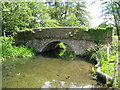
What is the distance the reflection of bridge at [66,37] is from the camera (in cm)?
1026

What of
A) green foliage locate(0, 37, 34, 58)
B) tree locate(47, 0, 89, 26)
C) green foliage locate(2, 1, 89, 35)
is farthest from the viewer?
tree locate(47, 0, 89, 26)

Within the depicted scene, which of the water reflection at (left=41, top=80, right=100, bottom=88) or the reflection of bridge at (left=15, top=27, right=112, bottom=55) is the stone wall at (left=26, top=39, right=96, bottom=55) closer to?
the reflection of bridge at (left=15, top=27, right=112, bottom=55)

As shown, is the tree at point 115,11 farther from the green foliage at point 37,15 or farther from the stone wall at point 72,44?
the stone wall at point 72,44

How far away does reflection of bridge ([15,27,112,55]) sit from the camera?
33.7 ft

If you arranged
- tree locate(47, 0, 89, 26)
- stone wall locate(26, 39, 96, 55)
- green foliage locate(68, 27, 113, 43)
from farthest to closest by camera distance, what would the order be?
tree locate(47, 0, 89, 26), stone wall locate(26, 39, 96, 55), green foliage locate(68, 27, 113, 43)

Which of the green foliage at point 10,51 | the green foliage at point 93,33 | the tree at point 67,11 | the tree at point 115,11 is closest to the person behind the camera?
the tree at point 115,11

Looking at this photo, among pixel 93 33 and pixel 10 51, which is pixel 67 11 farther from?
pixel 10 51

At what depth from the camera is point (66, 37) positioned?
38.0ft

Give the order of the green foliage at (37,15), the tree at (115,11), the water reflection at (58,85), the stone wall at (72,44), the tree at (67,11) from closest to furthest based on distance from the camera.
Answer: the tree at (115,11), the water reflection at (58,85), the green foliage at (37,15), the stone wall at (72,44), the tree at (67,11)

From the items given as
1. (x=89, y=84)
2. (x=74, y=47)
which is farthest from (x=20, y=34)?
(x=89, y=84)

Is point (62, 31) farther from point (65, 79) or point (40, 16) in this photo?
point (65, 79)

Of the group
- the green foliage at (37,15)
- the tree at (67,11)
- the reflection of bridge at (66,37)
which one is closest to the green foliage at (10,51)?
the green foliage at (37,15)

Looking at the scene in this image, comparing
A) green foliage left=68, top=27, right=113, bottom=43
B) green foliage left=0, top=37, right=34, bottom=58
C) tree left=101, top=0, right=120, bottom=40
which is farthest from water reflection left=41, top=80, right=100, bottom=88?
green foliage left=0, top=37, right=34, bottom=58

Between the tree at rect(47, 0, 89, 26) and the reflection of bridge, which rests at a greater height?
the tree at rect(47, 0, 89, 26)
